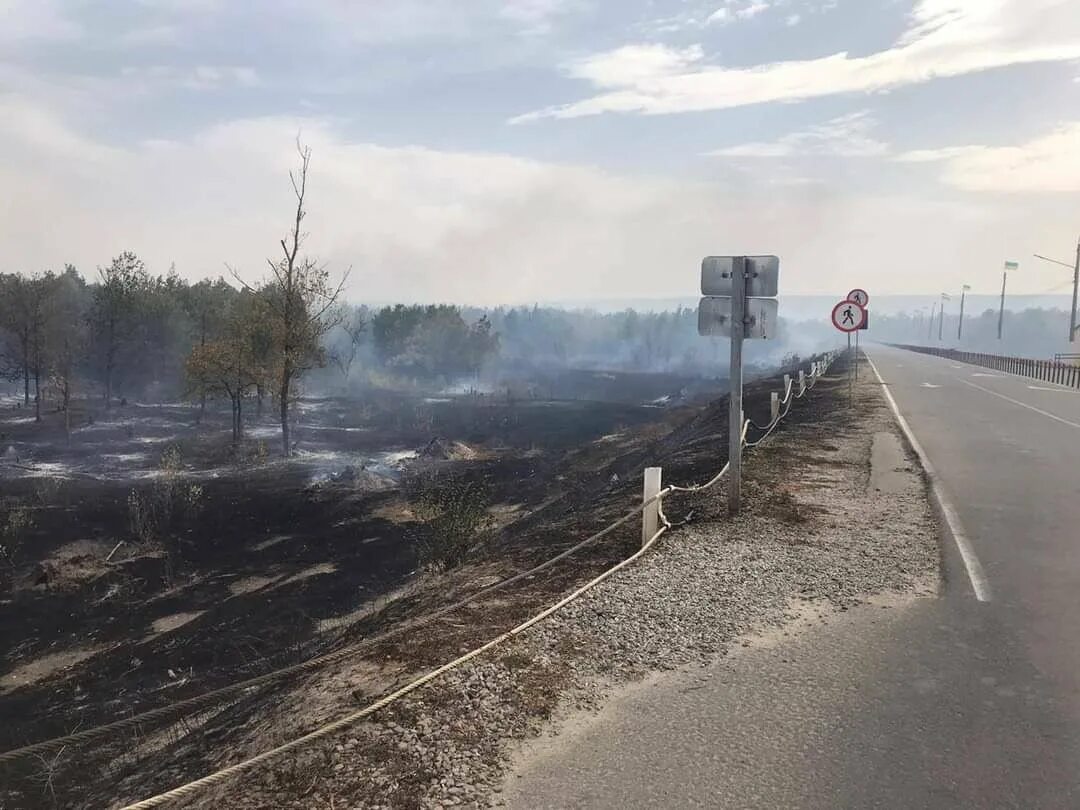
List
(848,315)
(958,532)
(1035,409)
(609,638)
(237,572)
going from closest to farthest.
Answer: (609,638) → (958,532) → (237,572) → (848,315) → (1035,409)

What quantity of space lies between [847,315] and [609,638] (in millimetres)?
14603

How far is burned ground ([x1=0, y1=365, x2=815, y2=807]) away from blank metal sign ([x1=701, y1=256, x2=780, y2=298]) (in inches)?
120

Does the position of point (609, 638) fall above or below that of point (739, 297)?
below

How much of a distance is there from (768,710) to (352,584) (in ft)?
36.4

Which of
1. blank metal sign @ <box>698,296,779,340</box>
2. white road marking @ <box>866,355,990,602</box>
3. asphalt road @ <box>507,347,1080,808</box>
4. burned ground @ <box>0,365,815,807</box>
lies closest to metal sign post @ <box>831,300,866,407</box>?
white road marking @ <box>866,355,990,602</box>

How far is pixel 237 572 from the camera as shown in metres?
15.4

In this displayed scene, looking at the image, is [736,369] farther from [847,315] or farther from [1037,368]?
[1037,368]

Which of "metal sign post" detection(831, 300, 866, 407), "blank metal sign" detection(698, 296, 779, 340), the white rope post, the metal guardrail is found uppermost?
"metal sign post" detection(831, 300, 866, 407)

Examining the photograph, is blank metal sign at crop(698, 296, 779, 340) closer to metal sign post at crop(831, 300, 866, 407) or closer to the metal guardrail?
metal sign post at crop(831, 300, 866, 407)

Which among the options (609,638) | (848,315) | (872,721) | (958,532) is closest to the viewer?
(872,721)

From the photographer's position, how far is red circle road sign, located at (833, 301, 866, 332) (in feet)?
56.0

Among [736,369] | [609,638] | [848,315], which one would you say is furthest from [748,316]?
[848,315]

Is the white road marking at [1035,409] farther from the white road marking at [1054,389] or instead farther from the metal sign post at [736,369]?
the metal sign post at [736,369]

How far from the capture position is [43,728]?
8695 mm
